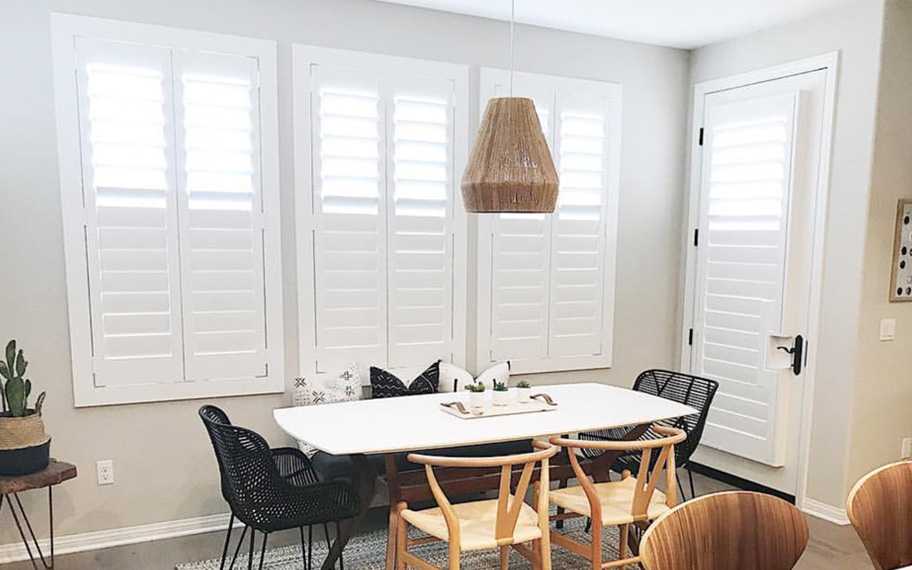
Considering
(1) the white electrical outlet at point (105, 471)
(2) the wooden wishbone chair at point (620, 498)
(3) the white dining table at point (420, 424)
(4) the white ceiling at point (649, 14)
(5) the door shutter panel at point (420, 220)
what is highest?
(4) the white ceiling at point (649, 14)

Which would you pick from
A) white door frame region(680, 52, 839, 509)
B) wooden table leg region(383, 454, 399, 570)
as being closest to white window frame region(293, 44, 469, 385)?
wooden table leg region(383, 454, 399, 570)

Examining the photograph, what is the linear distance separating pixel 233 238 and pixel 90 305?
71 cm

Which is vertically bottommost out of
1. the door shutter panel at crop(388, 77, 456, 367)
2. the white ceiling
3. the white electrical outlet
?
→ the white electrical outlet

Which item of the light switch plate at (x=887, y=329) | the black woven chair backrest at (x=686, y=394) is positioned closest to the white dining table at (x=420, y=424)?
the black woven chair backrest at (x=686, y=394)

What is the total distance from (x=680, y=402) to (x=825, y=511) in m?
1.01

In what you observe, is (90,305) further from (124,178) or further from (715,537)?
(715,537)

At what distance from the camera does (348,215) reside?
12.0 feet

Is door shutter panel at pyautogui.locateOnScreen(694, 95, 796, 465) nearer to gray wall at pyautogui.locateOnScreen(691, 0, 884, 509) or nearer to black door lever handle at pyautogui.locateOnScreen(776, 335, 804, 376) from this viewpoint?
black door lever handle at pyautogui.locateOnScreen(776, 335, 804, 376)

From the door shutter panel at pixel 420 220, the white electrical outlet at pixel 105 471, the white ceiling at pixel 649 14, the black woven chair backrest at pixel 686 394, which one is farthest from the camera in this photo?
the door shutter panel at pixel 420 220

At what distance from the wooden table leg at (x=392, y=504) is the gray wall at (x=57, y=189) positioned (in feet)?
3.79

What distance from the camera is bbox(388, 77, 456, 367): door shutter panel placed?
3.75m

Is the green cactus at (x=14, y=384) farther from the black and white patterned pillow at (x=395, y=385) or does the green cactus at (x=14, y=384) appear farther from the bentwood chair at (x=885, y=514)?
the bentwood chair at (x=885, y=514)

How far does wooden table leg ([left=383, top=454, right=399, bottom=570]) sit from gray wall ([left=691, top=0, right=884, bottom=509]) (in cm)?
247

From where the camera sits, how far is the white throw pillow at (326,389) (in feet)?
11.6
